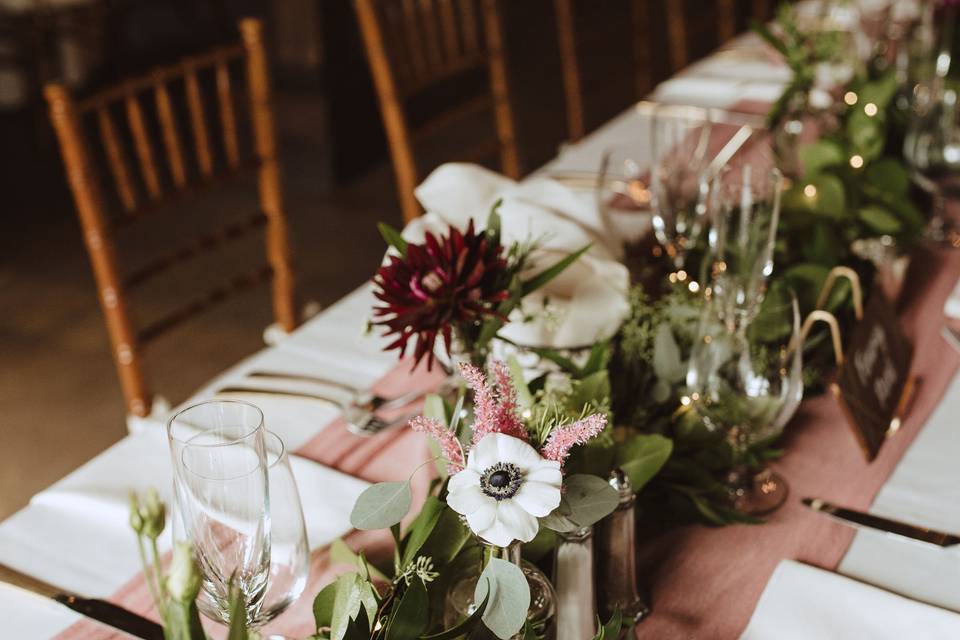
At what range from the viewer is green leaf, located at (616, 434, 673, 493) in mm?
897

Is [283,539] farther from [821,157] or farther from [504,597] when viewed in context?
[821,157]

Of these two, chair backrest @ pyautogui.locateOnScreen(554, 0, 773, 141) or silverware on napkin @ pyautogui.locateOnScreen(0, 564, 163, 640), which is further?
chair backrest @ pyautogui.locateOnScreen(554, 0, 773, 141)

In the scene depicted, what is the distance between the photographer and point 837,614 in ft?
3.02

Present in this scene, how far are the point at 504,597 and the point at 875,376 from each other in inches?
26.3

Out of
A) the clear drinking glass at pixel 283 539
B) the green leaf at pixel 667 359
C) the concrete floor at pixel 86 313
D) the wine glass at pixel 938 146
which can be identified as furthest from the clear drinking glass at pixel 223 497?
the concrete floor at pixel 86 313

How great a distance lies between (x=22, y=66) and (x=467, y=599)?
4639 mm

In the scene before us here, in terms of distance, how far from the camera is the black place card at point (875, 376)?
113 centimetres

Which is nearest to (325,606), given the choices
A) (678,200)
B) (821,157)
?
(678,200)

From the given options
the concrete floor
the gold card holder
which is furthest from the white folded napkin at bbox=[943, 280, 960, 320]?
the concrete floor

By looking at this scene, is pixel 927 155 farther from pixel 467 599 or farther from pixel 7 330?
pixel 7 330

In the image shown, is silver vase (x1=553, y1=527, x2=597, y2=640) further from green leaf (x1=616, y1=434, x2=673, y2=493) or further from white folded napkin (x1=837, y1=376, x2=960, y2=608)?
white folded napkin (x1=837, y1=376, x2=960, y2=608)

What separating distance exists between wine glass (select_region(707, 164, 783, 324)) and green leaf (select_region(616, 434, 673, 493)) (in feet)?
1.25

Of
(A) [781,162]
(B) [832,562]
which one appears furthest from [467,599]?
(A) [781,162]

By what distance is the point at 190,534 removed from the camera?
756mm
